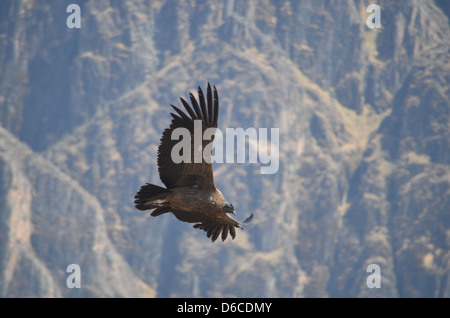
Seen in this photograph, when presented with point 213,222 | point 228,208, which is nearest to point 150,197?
point 228,208

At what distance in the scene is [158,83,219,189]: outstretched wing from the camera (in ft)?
82.1

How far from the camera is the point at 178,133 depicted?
25.3 metres

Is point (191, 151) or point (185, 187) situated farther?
point (185, 187)

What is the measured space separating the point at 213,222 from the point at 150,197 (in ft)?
11.0

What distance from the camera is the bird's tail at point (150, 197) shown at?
2609 cm

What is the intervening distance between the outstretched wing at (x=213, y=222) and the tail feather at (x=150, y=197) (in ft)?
4.29

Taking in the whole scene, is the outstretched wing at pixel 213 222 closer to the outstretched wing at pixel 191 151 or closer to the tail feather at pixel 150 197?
the tail feather at pixel 150 197

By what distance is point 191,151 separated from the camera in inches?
1021

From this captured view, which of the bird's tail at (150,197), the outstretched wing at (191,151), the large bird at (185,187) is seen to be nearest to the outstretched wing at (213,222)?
the large bird at (185,187)

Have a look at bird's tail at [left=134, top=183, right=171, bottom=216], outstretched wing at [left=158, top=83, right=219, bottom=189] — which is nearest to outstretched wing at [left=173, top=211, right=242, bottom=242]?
bird's tail at [left=134, top=183, right=171, bottom=216]

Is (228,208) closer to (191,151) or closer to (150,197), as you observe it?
(191,151)
